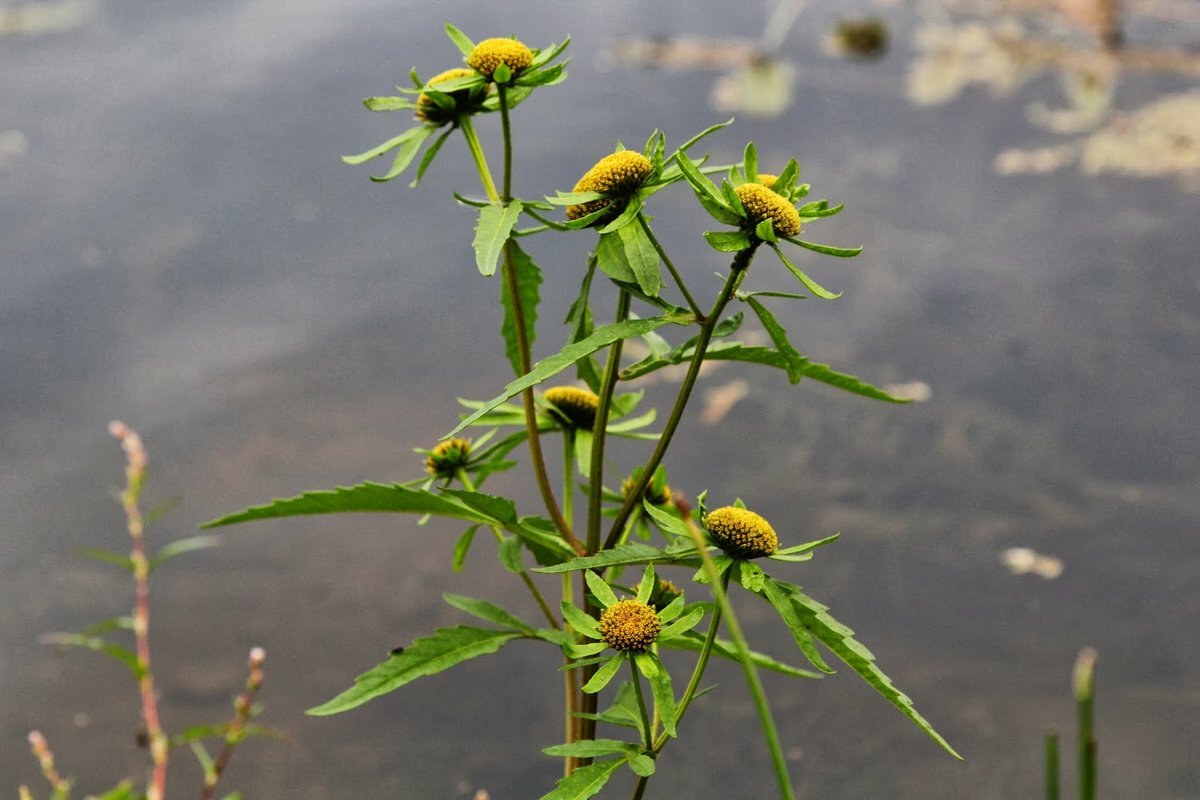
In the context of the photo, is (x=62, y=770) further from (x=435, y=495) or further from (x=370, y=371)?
(x=435, y=495)

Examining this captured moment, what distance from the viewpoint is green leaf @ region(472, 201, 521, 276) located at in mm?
779

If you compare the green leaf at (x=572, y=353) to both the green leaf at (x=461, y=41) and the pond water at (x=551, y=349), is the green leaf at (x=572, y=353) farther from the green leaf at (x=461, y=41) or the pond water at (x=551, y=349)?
the pond water at (x=551, y=349)

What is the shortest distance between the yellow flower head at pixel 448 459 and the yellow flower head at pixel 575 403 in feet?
0.26

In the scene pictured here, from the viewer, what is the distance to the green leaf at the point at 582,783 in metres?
0.77

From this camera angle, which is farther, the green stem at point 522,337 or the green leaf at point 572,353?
the green stem at point 522,337

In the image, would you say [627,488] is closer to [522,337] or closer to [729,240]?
[522,337]

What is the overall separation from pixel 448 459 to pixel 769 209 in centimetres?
36

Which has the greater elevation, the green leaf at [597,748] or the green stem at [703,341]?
the green stem at [703,341]

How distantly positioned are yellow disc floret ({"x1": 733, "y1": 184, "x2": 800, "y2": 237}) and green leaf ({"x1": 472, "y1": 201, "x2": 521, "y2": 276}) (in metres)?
0.15

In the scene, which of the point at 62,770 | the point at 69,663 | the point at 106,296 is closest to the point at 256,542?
the point at 69,663

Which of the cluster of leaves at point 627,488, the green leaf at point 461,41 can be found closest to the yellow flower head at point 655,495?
the cluster of leaves at point 627,488

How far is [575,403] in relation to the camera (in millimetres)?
958

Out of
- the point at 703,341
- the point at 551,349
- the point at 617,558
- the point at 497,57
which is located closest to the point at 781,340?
the point at 703,341

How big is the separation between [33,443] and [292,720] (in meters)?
0.77
